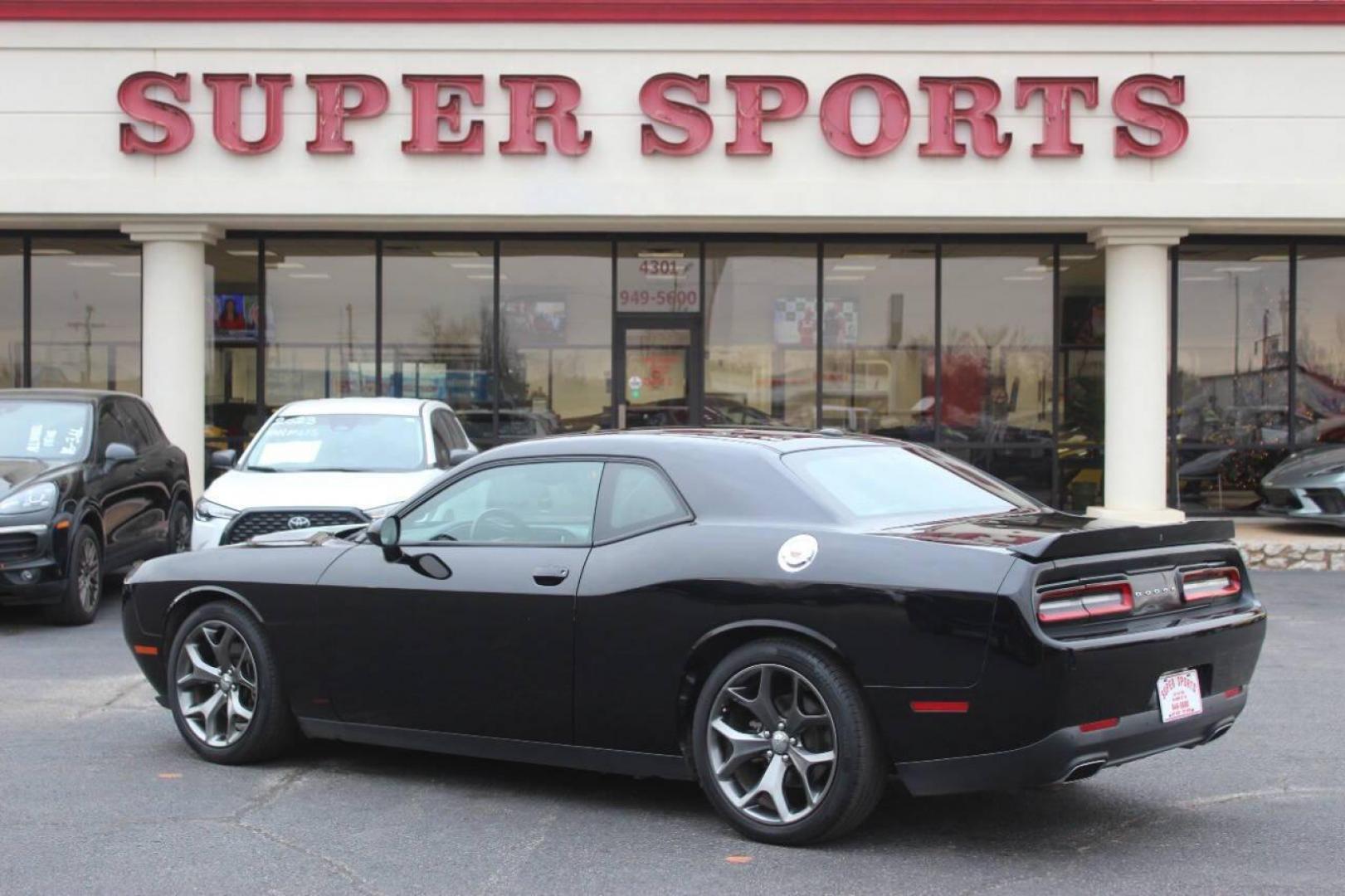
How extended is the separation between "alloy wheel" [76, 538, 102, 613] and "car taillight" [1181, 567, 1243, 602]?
8187 millimetres

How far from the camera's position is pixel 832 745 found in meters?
5.33

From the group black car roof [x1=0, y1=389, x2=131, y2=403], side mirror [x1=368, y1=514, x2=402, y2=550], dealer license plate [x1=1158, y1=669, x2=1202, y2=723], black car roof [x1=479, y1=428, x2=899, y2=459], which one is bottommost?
dealer license plate [x1=1158, y1=669, x2=1202, y2=723]

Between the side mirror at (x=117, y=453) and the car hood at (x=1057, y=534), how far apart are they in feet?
25.7

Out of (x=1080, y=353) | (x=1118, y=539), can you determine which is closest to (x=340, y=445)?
(x=1118, y=539)

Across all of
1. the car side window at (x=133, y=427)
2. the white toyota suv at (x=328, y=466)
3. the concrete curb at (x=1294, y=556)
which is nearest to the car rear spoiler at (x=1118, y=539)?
the white toyota suv at (x=328, y=466)

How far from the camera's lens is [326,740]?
7273mm

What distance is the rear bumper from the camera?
5039mm

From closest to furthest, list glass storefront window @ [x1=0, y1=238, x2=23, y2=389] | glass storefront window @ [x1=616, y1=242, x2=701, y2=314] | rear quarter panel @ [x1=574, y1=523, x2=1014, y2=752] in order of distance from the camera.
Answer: rear quarter panel @ [x1=574, y1=523, x2=1014, y2=752] → glass storefront window @ [x1=616, y1=242, x2=701, y2=314] → glass storefront window @ [x1=0, y1=238, x2=23, y2=389]

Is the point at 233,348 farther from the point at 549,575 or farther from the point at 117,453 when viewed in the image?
the point at 549,575

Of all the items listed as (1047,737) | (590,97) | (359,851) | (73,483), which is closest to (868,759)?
(1047,737)

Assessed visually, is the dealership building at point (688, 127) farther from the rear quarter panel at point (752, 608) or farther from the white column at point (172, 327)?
the rear quarter panel at point (752, 608)

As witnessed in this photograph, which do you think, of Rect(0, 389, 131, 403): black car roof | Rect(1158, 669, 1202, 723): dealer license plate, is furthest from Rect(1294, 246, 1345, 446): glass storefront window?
Rect(1158, 669, 1202, 723): dealer license plate

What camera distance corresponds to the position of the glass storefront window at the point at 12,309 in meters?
19.5

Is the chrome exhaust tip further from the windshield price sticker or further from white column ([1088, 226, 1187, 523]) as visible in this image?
white column ([1088, 226, 1187, 523])
